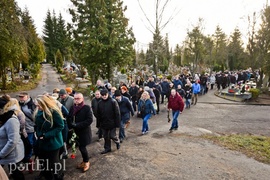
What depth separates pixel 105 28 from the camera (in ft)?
56.5

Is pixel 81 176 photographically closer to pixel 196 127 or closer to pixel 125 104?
pixel 125 104

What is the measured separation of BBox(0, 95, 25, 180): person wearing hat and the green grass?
20.2ft

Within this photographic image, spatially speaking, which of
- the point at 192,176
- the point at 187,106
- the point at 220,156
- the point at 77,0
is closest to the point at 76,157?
the point at 192,176

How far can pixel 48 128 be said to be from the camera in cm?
338

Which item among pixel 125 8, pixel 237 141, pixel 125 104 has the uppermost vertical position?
pixel 125 8

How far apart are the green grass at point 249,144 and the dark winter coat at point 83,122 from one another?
4815mm

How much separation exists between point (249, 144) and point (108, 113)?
531 cm

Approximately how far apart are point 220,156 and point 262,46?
15.5 metres

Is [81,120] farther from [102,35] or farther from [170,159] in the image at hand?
[102,35]

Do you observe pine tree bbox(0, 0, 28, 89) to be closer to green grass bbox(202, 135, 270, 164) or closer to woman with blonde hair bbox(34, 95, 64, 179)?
woman with blonde hair bbox(34, 95, 64, 179)

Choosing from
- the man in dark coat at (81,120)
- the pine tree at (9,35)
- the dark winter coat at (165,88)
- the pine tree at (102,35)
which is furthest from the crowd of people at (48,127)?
the pine tree at (9,35)

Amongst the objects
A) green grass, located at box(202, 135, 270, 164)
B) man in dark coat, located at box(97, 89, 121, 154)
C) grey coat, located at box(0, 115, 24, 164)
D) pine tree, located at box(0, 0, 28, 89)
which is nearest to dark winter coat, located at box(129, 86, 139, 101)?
green grass, located at box(202, 135, 270, 164)

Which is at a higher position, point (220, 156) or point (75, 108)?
point (75, 108)

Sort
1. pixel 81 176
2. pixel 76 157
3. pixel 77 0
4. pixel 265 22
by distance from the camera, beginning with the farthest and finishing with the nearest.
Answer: pixel 77 0 < pixel 265 22 < pixel 76 157 < pixel 81 176
